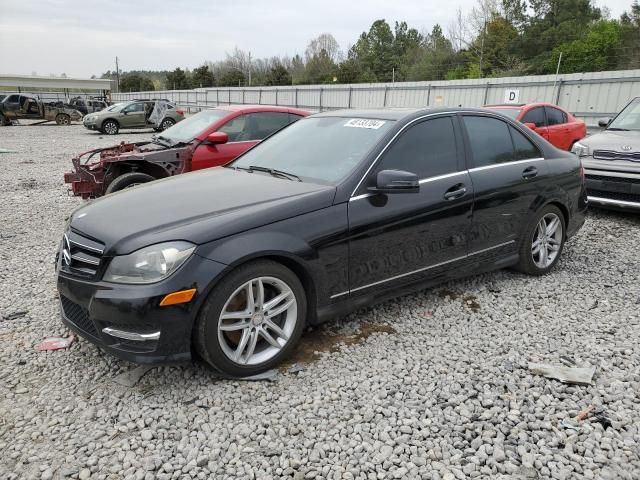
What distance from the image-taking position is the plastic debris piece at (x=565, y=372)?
10.2ft

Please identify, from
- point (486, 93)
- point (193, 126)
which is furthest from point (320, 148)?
point (486, 93)

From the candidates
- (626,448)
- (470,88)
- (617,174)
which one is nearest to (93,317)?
(626,448)

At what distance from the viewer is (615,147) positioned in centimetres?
694

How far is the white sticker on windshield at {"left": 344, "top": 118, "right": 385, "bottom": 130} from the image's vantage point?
389 centimetres

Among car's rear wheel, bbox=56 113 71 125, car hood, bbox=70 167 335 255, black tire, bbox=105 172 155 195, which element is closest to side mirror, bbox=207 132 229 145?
black tire, bbox=105 172 155 195

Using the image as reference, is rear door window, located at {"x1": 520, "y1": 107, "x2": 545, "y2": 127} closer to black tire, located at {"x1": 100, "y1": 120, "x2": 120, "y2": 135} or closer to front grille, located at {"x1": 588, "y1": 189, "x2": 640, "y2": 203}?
front grille, located at {"x1": 588, "y1": 189, "x2": 640, "y2": 203}

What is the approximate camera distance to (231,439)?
8.53 feet

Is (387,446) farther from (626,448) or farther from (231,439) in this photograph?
(626,448)

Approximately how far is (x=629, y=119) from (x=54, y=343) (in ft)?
27.4

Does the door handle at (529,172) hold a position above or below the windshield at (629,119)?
below

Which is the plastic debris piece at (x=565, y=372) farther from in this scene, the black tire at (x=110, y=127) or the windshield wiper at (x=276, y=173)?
the black tire at (x=110, y=127)

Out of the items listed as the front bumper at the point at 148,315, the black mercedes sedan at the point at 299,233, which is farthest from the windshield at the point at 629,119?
the front bumper at the point at 148,315

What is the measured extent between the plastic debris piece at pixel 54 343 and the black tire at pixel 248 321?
1.26 m

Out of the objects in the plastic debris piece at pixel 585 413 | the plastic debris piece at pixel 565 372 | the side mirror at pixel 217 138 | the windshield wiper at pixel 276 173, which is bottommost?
the plastic debris piece at pixel 585 413
